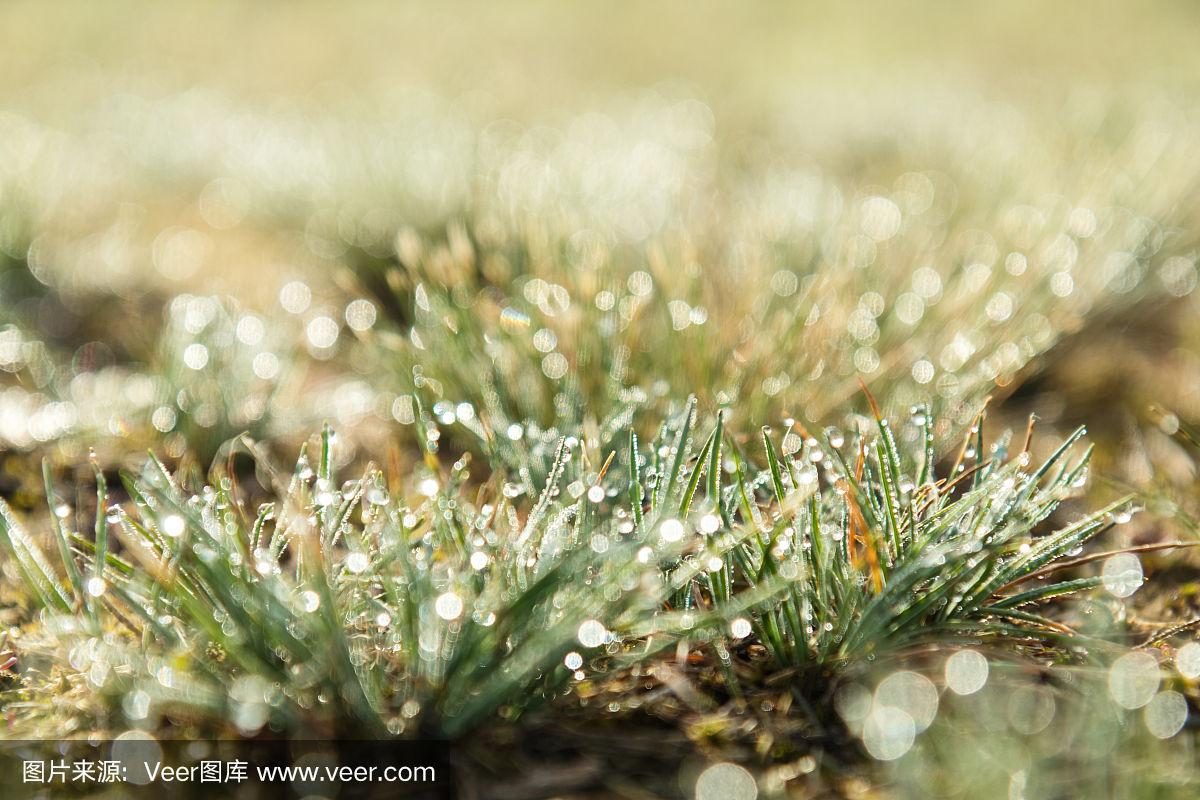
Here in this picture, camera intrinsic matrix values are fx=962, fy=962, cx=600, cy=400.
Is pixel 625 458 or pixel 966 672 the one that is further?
pixel 625 458

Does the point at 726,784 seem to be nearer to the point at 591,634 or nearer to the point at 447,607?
the point at 591,634

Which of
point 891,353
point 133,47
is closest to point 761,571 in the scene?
point 891,353

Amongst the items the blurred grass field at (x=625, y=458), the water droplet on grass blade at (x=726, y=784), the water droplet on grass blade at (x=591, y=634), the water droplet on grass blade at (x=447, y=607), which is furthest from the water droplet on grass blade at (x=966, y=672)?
the water droplet on grass blade at (x=447, y=607)

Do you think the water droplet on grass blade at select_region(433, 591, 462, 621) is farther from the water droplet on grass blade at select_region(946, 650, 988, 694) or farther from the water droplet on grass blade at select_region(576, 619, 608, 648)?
the water droplet on grass blade at select_region(946, 650, 988, 694)

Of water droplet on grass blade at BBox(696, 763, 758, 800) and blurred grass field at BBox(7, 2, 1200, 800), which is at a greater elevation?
blurred grass field at BBox(7, 2, 1200, 800)

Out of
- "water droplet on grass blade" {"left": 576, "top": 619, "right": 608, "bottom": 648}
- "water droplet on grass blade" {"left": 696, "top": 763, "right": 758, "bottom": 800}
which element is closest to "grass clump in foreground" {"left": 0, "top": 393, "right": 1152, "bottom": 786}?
"water droplet on grass blade" {"left": 576, "top": 619, "right": 608, "bottom": 648}

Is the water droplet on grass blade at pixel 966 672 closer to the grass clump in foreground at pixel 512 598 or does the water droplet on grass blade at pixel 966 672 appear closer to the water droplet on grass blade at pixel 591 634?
the grass clump in foreground at pixel 512 598

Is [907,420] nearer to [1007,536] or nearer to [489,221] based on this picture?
[1007,536]

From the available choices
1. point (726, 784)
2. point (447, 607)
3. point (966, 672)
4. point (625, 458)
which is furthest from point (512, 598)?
point (966, 672)
